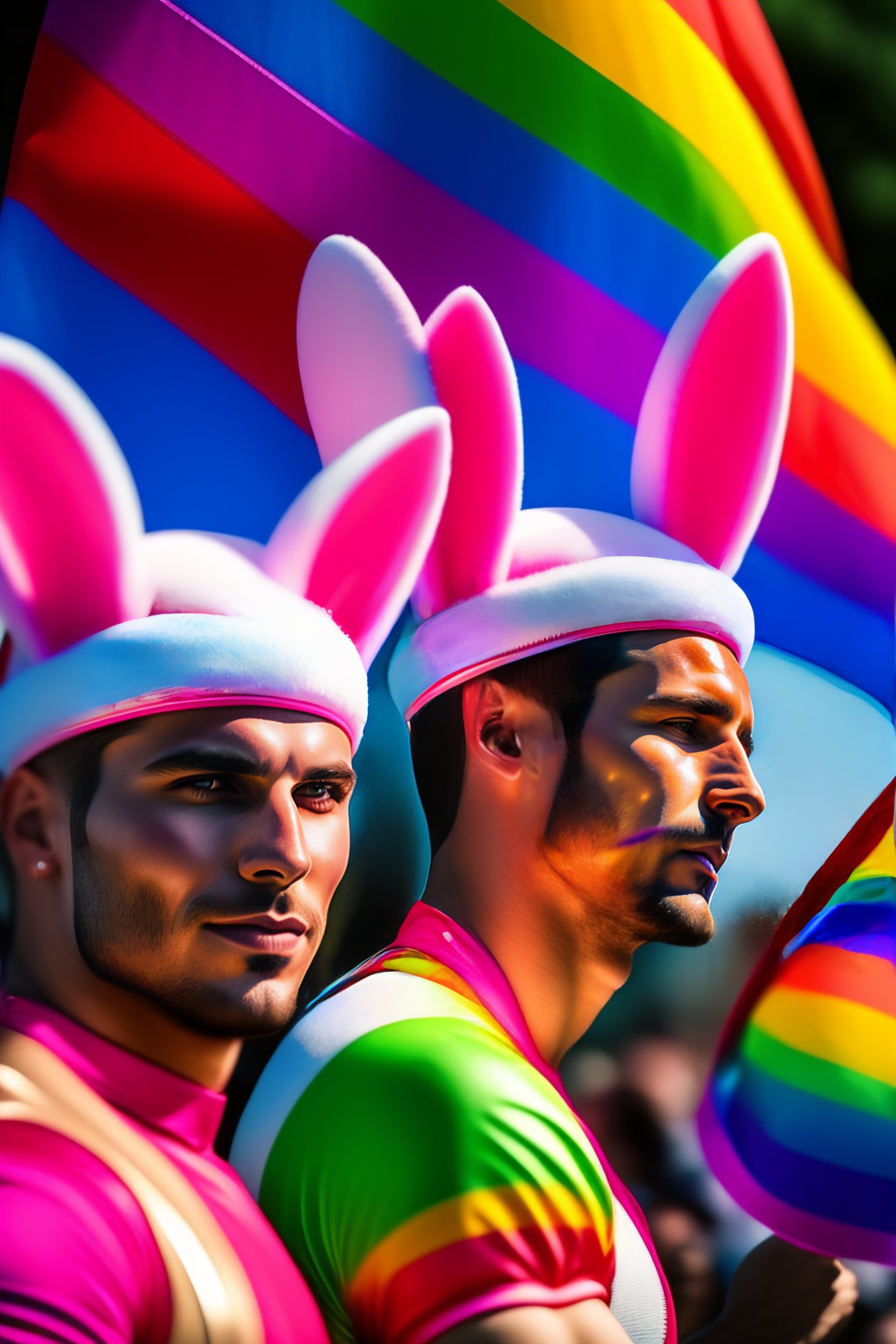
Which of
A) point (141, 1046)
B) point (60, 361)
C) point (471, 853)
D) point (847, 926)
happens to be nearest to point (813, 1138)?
point (847, 926)

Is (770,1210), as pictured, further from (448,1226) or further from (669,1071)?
(448,1226)

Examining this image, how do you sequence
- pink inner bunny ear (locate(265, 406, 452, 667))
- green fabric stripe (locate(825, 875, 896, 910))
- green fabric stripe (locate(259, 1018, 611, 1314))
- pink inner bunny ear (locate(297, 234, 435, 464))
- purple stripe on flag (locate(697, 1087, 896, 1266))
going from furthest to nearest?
1. green fabric stripe (locate(825, 875, 896, 910))
2. purple stripe on flag (locate(697, 1087, 896, 1266))
3. pink inner bunny ear (locate(297, 234, 435, 464))
4. pink inner bunny ear (locate(265, 406, 452, 667))
5. green fabric stripe (locate(259, 1018, 611, 1314))

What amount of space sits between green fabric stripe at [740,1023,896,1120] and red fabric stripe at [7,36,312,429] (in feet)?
3.69

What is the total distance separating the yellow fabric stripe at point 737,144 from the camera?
254 centimetres

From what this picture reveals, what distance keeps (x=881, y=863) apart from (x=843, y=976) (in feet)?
0.78

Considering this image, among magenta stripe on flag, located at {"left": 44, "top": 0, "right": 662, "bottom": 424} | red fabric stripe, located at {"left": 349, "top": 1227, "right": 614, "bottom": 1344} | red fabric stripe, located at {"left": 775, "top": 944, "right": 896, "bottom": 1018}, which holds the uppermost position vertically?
magenta stripe on flag, located at {"left": 44, "top": 0, "right": 662, "bottom": 424}

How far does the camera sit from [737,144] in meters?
2.72

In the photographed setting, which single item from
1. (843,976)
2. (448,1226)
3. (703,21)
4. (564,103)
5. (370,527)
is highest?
(703,21)

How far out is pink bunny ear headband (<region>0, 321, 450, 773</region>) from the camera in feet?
6.20

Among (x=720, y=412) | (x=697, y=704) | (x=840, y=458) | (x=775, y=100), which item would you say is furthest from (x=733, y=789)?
(x=775, y=100)

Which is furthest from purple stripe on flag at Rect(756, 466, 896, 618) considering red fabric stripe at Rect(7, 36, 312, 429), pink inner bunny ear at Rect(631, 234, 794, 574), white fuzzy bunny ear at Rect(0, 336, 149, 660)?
white fuzzy bunny ear at Rect(0, 336, 149, 660)

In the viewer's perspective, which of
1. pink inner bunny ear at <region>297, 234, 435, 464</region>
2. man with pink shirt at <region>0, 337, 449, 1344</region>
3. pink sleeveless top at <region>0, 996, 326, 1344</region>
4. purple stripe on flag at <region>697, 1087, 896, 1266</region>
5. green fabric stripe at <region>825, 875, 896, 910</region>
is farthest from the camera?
green fabric stripe at <region>825, 875, 896, 910</region>

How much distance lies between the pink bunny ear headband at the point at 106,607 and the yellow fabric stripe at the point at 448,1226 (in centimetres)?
60

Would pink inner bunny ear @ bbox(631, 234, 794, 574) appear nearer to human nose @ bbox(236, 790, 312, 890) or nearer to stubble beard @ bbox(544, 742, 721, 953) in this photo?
stubble beard @ bbox(544, 742, 721, 953)
